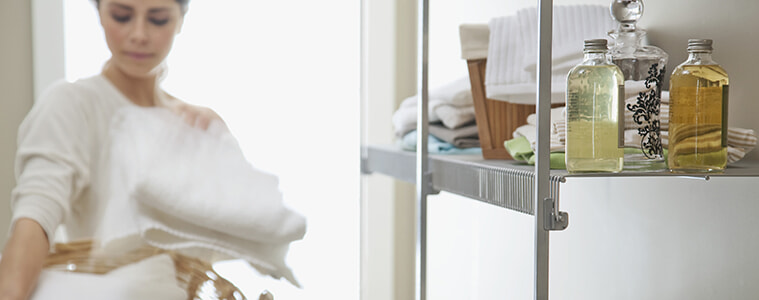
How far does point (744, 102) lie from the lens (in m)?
0.61

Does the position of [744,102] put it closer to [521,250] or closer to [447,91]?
[447,91]

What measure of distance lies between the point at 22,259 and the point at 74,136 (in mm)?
239

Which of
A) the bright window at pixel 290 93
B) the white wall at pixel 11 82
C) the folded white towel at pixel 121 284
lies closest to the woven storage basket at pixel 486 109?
the bright window at pixel 290 93

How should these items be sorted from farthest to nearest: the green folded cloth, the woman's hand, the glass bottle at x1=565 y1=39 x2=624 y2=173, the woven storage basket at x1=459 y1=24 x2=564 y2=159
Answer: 1. the woman's hand
2. the woven storage basket at x1=459 y1=24 x2=564 y2=159
3. the green folded cloth
4. the glass bottle at x1=565 y1=39 x2=624 y2=173

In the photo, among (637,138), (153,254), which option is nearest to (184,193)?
(153,254)

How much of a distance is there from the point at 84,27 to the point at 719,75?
1070mm

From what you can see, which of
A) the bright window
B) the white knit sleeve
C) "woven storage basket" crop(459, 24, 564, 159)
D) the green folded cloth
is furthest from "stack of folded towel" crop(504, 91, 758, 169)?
the white knit sleeve

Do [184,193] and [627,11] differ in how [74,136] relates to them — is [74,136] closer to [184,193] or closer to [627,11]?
[184,193]

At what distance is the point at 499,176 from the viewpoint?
0.61 metres

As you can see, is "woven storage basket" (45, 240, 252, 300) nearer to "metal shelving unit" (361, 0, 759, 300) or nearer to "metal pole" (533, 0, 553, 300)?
"metal shelving unit" (361, 0, 759, 300)

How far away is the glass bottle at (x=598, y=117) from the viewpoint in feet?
1.65

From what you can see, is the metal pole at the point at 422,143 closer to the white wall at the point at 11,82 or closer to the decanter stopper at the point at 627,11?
the decanter stopper at the point at 627,11

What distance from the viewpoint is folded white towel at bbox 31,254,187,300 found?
1.18 metres

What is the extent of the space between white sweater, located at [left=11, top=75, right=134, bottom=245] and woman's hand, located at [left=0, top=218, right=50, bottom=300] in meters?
0.02
